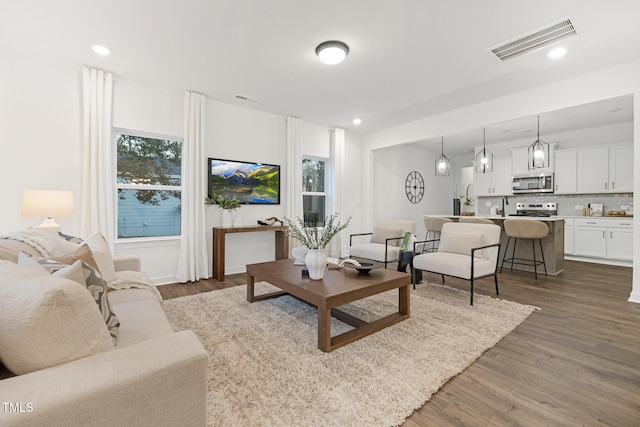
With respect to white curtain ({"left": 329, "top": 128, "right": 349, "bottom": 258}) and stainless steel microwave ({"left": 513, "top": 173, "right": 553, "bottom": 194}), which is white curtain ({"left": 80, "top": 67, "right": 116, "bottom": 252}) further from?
stainless steel microwave ({"left": 513, "top": 173, "right": 553, "bottom": 194})

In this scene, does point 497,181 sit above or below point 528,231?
above

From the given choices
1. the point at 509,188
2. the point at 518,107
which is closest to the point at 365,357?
the point at 518,107

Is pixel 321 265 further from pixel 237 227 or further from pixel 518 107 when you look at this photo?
pixel 518 107

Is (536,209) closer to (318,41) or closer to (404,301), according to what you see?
(404,301)

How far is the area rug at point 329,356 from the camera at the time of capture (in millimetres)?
1570

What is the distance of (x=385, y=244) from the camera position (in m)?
4.46

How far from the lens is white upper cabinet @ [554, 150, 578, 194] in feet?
19.8

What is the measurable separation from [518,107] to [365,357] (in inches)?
158

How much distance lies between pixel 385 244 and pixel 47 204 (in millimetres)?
3989

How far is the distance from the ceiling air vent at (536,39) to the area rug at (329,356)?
2.63 m

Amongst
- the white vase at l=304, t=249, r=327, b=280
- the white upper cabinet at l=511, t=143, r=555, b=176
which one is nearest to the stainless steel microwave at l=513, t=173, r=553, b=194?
the white upper cabinet at l=511, t=143, r=555, b=176

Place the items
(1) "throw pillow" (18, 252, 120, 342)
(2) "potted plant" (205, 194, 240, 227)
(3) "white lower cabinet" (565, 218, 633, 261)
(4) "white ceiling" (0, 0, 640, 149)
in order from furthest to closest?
1. (3) "white lower cabinet" (565, 218, 633, 261)
2. (2) "potted plant" (205, 194, 240, 227)
3. (4) "white ceiling" (0, 0, 640, 149)
4. (1) "throw pillow" (18, 252, 120, 342)

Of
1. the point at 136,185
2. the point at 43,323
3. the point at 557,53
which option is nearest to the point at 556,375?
the point at 43,323

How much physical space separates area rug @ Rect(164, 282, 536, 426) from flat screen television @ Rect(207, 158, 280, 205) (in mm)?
1930
